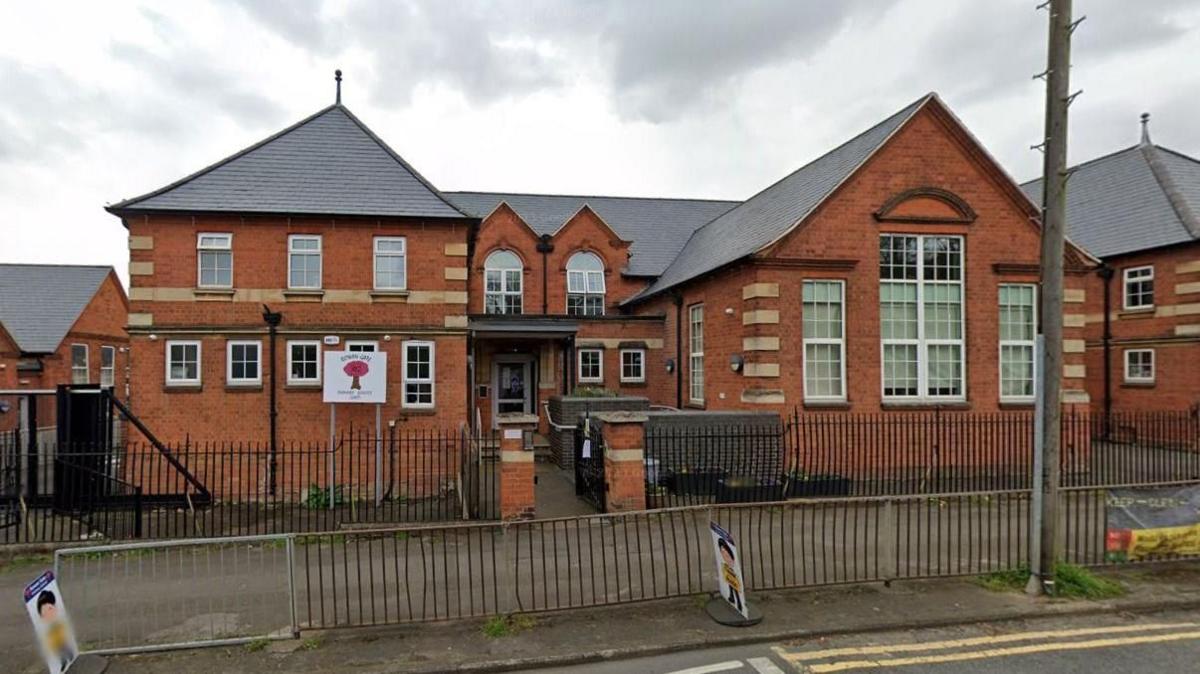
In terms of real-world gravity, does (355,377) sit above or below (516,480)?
above

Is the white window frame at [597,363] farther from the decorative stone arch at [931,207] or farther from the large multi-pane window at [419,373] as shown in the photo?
the decorative stone arch at [931,207]

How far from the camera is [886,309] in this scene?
1462 cm

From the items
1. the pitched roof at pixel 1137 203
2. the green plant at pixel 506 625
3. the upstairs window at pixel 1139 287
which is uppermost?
the pitched roof at pixel 1137 203

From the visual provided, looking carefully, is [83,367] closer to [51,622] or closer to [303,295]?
[303,295]

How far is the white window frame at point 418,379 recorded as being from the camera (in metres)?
13.7

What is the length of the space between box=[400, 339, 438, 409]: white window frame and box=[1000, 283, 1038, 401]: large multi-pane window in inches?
518

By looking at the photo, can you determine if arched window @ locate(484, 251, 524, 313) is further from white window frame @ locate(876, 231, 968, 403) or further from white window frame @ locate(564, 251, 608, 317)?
white window frame @ locate(876, 231, 968, 403)

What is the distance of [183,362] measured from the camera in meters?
13.1

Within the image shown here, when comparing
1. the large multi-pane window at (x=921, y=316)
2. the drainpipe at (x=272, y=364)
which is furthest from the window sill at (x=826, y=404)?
the drainpipe at (x=272, y=364)

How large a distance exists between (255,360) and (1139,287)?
81.5 ft

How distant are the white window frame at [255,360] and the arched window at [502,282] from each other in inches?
409

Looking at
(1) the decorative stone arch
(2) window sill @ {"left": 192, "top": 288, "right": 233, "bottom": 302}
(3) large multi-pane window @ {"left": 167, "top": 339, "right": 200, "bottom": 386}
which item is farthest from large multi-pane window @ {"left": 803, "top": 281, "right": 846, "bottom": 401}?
(3) large multi-pane window @ {"left": 167, "top": 339, "right": 200, "bottom": 386}

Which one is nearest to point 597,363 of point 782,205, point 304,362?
point 782,205

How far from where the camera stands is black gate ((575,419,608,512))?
1146cm
